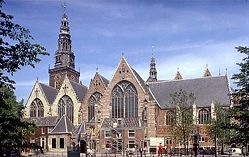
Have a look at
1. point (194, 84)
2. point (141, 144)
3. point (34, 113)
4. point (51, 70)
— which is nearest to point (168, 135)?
point (141, 144)

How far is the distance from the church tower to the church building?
57.4 feet

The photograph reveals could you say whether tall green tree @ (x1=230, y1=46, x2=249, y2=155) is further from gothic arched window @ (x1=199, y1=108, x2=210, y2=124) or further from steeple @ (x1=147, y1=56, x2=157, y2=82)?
steeple @ (x1=147, y1=56, x2=157, y2=82)

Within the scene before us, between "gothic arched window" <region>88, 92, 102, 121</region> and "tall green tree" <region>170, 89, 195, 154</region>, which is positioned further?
"gothic arched window" <region>88, 92, 102, 121</region>

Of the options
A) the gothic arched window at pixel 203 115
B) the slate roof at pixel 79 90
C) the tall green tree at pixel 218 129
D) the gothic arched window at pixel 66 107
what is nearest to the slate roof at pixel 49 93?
the gothic arched window at pixel 66 107

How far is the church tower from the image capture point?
9844cm

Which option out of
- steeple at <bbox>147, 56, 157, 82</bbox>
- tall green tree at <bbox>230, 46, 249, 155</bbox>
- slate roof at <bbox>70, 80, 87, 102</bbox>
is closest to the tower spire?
steeple at <bbox>147, 56, 157, 82</bbox>

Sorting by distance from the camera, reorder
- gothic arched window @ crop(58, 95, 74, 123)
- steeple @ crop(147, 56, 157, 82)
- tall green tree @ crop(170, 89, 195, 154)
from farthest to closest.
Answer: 1. steeple @ crop(147, 56, 157, 82)
2. gothic arched window @ crop(58, 95, 74, 123)
3. tall green tree @ crop(170, 89, 195, 154)

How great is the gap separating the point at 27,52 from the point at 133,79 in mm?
60187

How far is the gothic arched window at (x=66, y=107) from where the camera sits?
→ 3177 inches

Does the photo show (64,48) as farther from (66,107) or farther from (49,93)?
(66,107)

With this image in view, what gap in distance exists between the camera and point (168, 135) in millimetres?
69938

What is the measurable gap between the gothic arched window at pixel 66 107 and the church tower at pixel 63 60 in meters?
17.1

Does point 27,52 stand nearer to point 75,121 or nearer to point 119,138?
point 119,138

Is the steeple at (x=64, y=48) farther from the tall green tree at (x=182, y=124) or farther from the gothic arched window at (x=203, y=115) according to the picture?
the tall green tree at (x=182, y=124)
